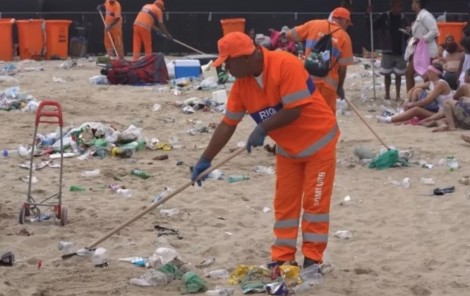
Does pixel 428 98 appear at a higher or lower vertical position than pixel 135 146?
higher

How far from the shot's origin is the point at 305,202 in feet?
18.3

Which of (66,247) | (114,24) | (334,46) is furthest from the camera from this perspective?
(114,24)

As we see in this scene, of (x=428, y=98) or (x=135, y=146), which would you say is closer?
(x=135, y=146)

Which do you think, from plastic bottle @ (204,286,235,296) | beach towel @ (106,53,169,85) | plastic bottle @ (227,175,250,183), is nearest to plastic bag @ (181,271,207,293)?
plastic bottle @ (204,286,235,296)

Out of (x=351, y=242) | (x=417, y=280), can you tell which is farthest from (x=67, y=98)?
(x=417, y=280)

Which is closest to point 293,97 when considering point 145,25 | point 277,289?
point 277,289

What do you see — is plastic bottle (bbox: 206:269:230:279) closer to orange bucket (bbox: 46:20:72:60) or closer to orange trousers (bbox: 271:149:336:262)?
orange trousers (bbox: 271:149:336:262)

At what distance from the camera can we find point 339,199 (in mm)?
7965

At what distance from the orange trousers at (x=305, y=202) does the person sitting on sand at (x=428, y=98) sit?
246 inches

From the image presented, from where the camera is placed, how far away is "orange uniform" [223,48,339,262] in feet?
17.7

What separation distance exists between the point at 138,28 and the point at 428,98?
357 inches

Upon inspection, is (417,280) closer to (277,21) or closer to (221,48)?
(221,48)

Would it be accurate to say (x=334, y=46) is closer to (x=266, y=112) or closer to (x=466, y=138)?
(x=466, y=138)

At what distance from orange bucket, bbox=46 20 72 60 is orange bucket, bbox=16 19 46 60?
146 mm
